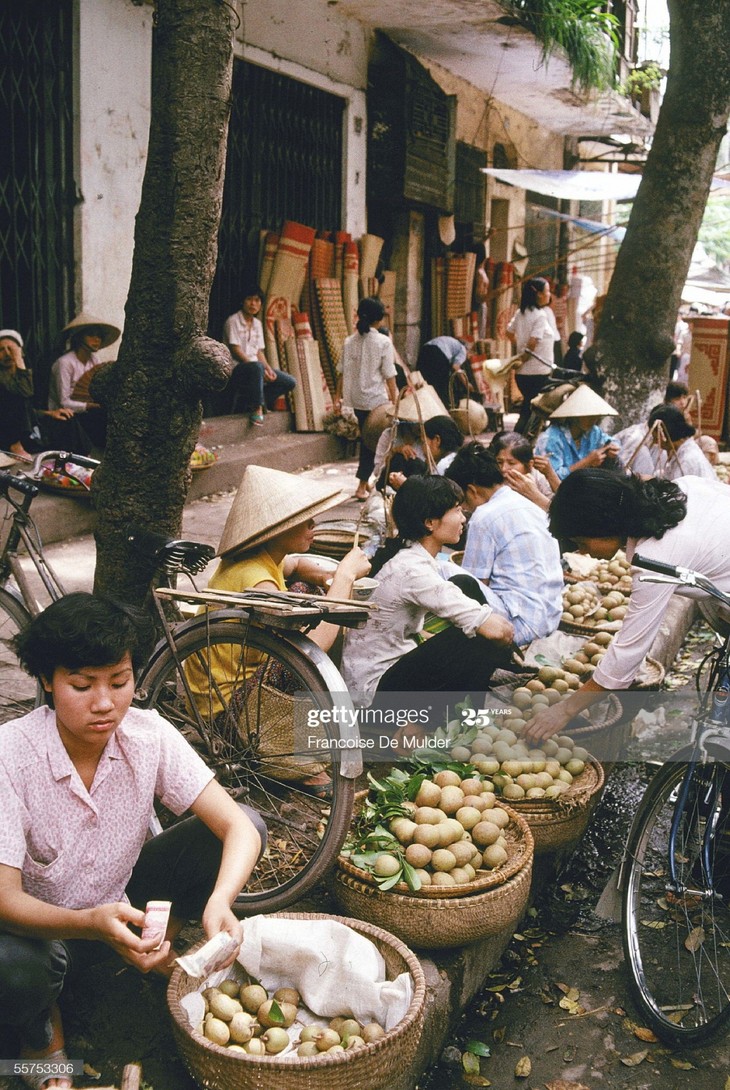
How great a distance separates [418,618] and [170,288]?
1.67m

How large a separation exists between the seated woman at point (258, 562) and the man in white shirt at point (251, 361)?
6.05 m

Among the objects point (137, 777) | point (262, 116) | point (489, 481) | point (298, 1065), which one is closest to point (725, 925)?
point (298, 1065)

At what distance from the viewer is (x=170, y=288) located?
12.0ft

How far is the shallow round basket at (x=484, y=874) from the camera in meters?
3.10

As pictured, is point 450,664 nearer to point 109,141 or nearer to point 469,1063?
point 469,1063

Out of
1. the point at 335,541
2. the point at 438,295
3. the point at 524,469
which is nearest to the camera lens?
the point at 335,541

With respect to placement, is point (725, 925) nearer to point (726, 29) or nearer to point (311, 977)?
point (311, 977)

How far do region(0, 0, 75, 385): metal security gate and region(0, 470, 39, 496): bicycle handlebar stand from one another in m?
4.14

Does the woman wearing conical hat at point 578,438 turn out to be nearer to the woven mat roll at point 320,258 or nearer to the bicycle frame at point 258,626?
the bicycle frame at point 258,626

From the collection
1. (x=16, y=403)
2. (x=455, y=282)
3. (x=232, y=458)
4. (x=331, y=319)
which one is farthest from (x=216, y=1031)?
(x=455, y=282)

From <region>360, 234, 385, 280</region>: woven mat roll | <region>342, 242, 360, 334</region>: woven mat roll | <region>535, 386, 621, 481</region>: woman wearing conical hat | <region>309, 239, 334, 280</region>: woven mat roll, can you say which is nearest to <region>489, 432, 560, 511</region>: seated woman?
<region>535, 386, 621, 481</region>: woman wearing conical hat

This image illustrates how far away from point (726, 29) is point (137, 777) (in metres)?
8.18

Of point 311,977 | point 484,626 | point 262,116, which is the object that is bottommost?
point 311,977

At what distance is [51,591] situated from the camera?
13.6 ft
